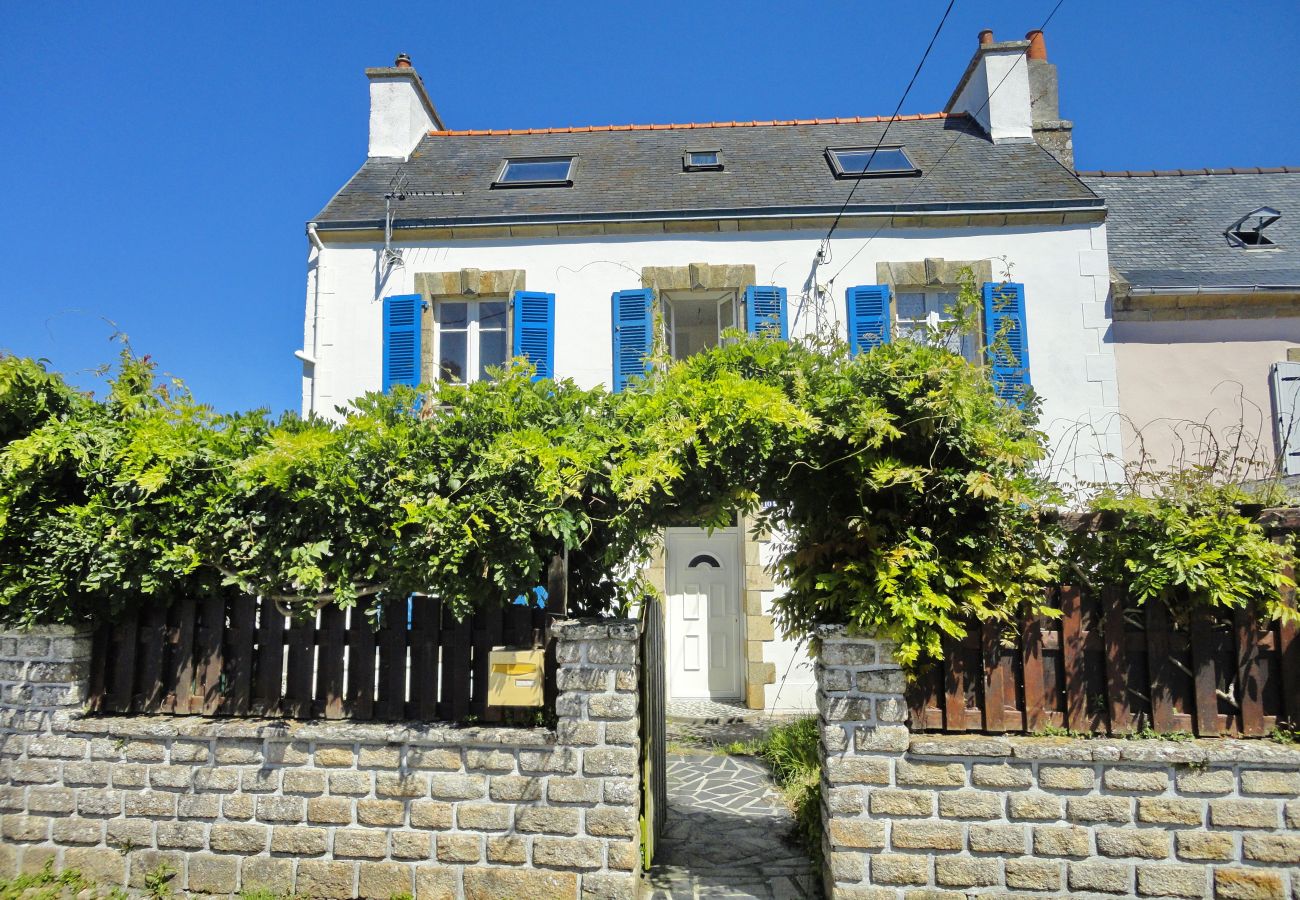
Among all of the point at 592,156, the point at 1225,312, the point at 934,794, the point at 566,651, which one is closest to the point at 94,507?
the point at 566,651

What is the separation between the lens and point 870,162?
378 inches

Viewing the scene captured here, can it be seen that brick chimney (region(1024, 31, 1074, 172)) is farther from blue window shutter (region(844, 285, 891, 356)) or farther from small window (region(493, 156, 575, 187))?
small window (region(493, 156, 575, 187))

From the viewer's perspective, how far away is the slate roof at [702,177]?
862cm

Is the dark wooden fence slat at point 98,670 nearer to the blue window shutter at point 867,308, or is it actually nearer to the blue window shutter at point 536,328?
the blue window shutter at point 536,328

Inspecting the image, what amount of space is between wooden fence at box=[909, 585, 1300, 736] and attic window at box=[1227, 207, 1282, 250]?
804 cm

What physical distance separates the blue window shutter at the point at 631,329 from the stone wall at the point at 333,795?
4.77 meters

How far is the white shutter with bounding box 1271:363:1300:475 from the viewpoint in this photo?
8.40 metres

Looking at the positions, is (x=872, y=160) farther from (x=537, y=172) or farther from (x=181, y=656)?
(x=181, y=656)

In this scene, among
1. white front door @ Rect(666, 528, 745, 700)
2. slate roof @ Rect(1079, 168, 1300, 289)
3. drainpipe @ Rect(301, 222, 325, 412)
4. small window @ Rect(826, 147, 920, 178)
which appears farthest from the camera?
small window @ Rect(826, 147, 920, 178)

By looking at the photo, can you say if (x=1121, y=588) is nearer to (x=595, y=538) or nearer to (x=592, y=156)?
(x=595, y=538)

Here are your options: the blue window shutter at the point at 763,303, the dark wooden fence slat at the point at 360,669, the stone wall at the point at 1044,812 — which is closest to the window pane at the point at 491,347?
the blue window shutter at the point at 763,303

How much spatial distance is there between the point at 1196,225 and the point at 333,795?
11.5 metres

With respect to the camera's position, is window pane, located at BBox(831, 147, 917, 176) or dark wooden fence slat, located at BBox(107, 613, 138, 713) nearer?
dark wooden fence slat, located at BBox(107, 613, 138, 713)

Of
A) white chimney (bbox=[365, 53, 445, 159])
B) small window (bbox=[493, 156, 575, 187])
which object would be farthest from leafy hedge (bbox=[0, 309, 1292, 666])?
white chimney (bbox=[365, 53, 445, 159])
